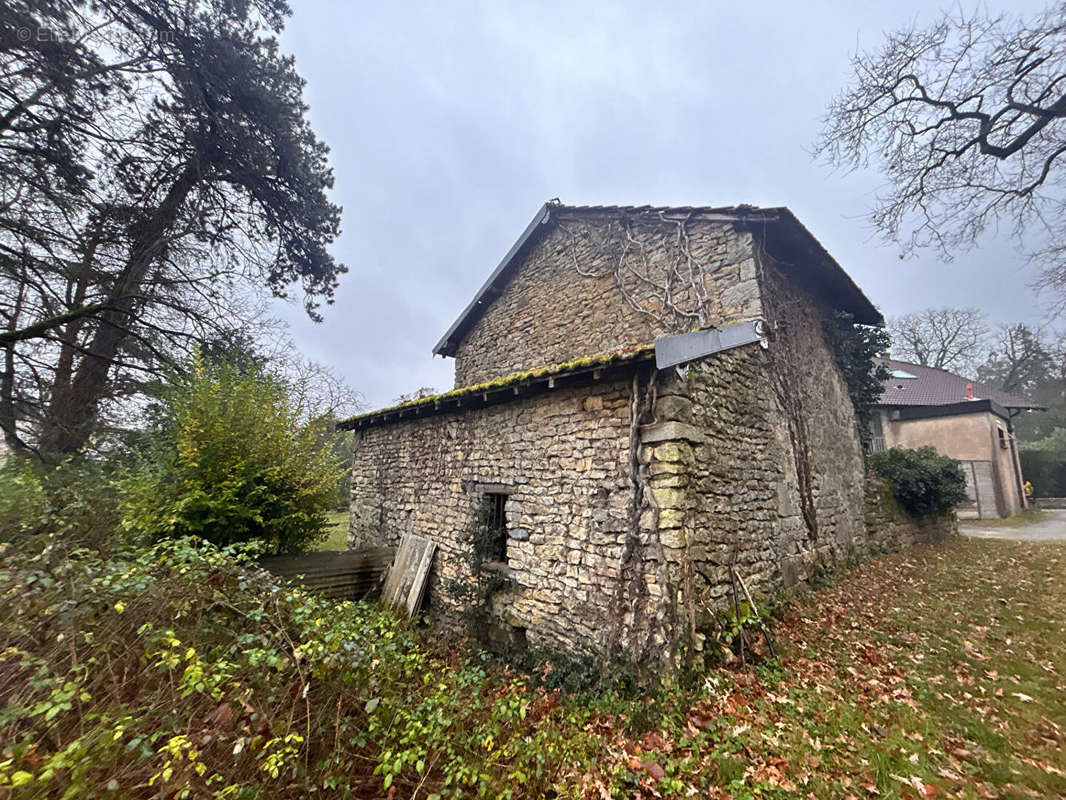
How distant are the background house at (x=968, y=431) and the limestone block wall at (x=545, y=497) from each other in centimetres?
1324

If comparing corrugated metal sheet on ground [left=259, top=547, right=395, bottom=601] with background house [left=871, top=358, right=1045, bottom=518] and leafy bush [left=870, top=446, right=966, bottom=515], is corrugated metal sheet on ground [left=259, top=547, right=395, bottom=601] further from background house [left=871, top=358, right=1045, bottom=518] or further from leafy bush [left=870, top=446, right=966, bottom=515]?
background house [left=871, top=358, right=1045, bottom=518]

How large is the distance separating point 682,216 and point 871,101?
5062 mm

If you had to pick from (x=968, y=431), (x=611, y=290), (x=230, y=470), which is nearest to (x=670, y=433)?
(x=611, y=290)

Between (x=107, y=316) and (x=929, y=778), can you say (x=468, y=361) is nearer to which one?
(x=107, y=316)

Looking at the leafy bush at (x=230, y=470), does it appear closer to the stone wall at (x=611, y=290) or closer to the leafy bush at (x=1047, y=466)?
the stone wall at (x=611, y=290)

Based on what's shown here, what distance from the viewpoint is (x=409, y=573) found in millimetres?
6848

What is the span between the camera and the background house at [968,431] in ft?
47.3

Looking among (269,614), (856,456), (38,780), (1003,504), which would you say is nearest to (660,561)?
(269,614)

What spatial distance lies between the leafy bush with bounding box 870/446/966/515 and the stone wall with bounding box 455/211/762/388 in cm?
614

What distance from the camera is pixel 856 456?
8.38 metres

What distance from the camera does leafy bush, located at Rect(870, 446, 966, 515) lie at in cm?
914

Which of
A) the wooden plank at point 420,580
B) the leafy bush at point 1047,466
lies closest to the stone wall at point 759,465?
the wooden plank at point 420,580

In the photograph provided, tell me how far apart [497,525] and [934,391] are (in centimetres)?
2064

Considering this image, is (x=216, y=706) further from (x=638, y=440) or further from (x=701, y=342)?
(x=701, y=342)
